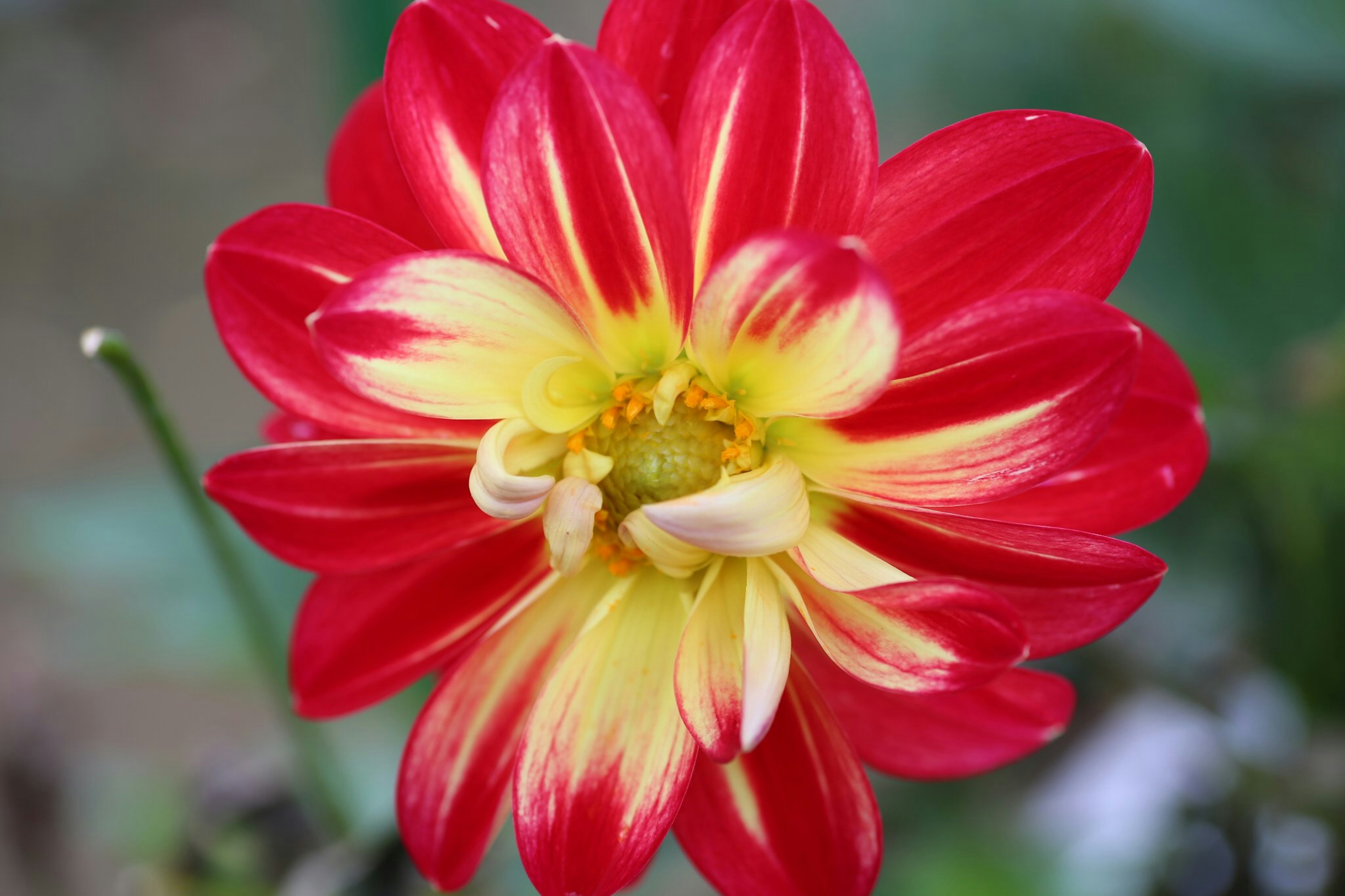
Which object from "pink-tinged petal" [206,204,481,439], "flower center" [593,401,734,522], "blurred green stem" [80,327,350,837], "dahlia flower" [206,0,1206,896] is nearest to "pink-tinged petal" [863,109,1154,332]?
"dahlia flower" [206,0,1206,896]

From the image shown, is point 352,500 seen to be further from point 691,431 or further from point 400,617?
point 691,431

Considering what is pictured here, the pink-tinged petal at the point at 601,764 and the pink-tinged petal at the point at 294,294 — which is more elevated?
the pink-tinged petal at the point at 294,294

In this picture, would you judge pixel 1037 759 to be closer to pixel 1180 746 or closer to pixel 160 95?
pixel 1180 746

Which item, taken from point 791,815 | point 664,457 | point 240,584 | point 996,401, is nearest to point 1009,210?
point 996,401

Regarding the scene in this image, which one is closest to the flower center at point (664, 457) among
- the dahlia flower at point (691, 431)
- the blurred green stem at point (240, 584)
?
the dahlia flower at point (691, 431)

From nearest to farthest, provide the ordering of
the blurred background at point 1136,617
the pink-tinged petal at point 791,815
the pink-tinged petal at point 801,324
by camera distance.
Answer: the pink-tinged petal at point 801,324, the pink-tinged petal at point 791,815, the blurred background at point 1136,617

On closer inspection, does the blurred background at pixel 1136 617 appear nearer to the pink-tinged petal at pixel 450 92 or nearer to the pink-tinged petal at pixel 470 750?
the pink-tinged petal at pixel 470 750

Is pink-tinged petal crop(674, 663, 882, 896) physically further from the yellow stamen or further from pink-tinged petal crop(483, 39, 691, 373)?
pink-tinged petal crop(483, 39, 691, 373)
